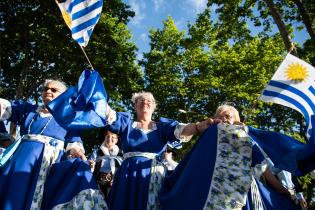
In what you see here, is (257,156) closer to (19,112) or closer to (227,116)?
(227,116)

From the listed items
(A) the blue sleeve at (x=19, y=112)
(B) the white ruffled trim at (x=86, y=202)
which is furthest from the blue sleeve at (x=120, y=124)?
(A) the blue sleeve at (x=19, y=112)

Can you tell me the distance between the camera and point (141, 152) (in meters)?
3.61

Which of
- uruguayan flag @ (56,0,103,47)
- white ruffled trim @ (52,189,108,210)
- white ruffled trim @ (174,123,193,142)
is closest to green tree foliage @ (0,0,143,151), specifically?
uruguayan flag @ (56,0,103,47)

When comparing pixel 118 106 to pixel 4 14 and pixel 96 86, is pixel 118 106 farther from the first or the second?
pixel 96 86

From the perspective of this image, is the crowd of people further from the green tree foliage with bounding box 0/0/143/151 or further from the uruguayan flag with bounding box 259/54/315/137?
the green tree foliage with bounding box 0/0/143/151

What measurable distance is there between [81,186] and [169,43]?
13573 millimetres

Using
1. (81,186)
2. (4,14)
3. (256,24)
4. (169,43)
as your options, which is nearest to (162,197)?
(81,186)

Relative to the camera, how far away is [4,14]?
37.6 ft

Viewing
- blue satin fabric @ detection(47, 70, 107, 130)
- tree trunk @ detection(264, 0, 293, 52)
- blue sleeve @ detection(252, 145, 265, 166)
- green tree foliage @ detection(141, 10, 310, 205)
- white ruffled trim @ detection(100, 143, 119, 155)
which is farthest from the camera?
green tree foliage @ detection(141, 10, 310, 205)

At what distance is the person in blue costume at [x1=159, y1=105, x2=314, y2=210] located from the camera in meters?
3.02

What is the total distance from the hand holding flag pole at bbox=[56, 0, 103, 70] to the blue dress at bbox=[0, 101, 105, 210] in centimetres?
85

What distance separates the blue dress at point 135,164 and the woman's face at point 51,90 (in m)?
0.70

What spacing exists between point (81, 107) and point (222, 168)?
126 centimetres

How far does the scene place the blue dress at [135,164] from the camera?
133 inches
